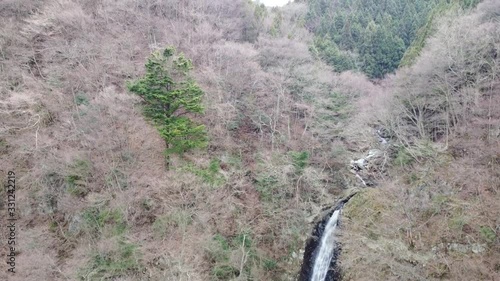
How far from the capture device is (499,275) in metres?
12.3

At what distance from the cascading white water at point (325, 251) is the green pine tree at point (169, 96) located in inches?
337

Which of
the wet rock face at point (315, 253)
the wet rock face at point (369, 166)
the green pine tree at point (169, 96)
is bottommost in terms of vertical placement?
the wet rock face at point (315, 253)

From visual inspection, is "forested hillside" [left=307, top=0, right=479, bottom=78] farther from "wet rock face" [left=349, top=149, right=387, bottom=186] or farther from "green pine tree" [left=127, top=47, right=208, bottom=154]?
"green pine tree" [left=127, top=47, right=208, bottom=154]

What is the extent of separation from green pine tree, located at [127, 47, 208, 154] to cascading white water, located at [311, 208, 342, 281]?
28.1 feet

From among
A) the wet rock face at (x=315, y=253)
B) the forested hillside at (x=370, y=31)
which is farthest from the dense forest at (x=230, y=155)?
the forested hillside at (x=370, y=31)

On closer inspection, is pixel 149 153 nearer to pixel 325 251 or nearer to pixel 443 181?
pixel 325 251

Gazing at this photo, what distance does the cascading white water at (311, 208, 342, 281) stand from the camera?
17062 millimetres

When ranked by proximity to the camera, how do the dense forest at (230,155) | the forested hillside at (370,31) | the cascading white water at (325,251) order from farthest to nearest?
the forested hillside at (370,31), the cascading white water at (325,251), the dense forest at (230,155)

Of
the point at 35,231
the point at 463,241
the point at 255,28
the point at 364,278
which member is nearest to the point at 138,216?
the point at 35,231

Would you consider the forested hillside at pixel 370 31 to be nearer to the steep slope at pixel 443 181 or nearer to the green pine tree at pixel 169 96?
the steep slope at pixel 443 181

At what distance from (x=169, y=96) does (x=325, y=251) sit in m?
11.5

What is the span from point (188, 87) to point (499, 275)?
1507 centimetres

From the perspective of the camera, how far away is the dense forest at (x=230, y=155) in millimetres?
14523

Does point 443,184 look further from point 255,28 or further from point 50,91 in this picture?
point 50,91
